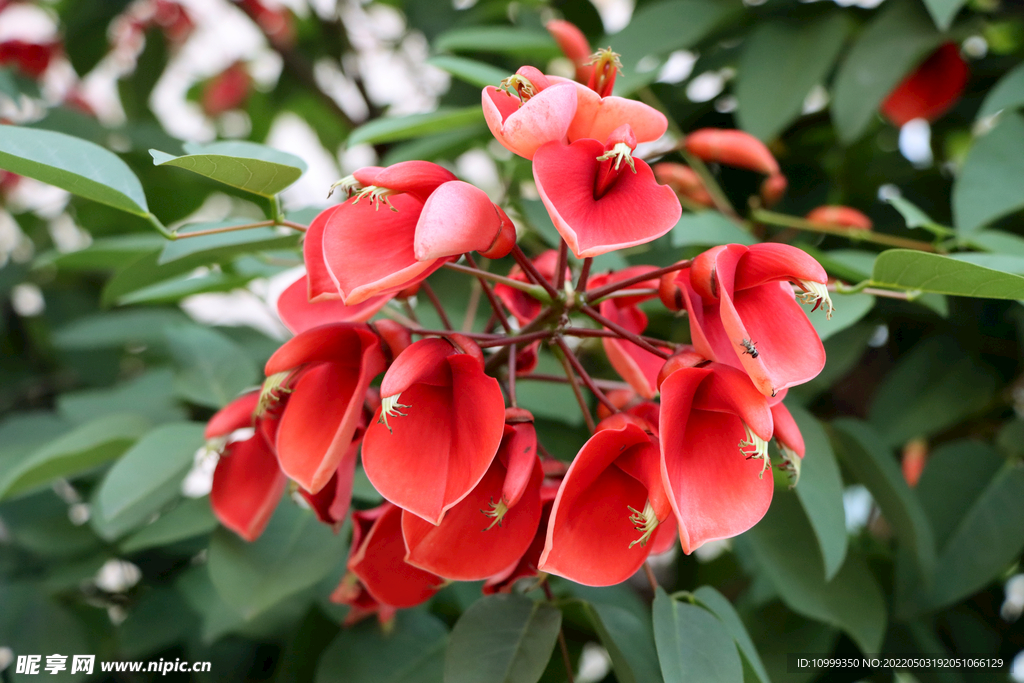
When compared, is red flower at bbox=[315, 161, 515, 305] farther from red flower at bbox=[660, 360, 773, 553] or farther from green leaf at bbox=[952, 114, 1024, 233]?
green leaf at bbox=[952, 114, 1024, 233]

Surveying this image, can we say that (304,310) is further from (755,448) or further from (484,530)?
(755,448)

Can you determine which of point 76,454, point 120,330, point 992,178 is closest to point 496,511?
point 76,454

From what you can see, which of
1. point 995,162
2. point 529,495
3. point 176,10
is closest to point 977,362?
point 995,162

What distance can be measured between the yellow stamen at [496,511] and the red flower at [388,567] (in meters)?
0.08

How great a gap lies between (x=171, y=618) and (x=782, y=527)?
2.07ft

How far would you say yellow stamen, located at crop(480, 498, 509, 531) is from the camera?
40 centimetres

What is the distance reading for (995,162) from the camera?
0.65 m

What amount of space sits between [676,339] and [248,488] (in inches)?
17.9

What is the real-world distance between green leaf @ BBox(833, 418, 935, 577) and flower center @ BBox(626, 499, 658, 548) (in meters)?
0.34

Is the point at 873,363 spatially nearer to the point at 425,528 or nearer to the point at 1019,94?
the point at 1019,94

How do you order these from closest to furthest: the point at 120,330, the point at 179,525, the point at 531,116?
the point at 531,116
the point at 179,525
the point at 120,330

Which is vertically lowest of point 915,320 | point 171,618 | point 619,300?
point 171,618

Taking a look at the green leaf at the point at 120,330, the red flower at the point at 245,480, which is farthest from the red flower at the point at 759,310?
the green leaf at the point at 120,330

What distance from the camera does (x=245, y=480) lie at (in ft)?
1.77
